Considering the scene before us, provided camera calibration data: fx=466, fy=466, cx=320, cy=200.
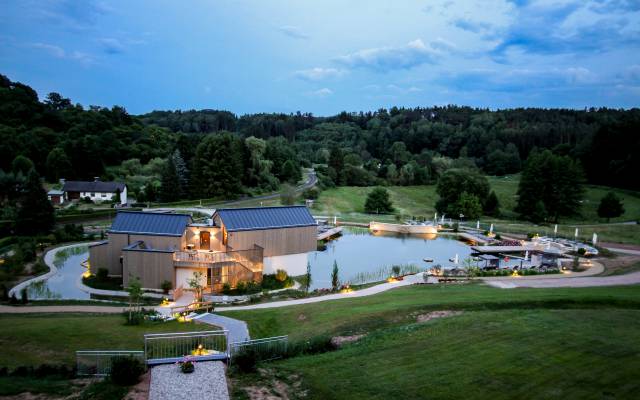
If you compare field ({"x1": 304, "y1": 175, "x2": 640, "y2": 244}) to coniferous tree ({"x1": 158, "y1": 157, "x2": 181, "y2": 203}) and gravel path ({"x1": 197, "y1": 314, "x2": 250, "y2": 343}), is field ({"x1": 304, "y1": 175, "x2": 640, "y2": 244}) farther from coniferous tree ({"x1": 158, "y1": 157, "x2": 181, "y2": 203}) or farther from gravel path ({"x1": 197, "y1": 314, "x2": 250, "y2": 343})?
gravel path ({"x1": 197, "y1": 314, "x2": 250, "y2": 343})

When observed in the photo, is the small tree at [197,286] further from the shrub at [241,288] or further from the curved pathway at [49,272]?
the curved pathway at [49,272]

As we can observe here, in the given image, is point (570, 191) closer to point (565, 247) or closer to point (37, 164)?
point (565, 247)

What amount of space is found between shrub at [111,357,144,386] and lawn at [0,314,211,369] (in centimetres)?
322

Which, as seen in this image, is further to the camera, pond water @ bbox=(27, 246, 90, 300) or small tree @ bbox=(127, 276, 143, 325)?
pond water @ bbox=(27, 246, 90, 300)

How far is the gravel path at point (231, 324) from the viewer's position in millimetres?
16266

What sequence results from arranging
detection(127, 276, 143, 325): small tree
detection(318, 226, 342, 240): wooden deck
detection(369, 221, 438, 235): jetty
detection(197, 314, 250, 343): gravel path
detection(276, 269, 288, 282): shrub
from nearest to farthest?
detection(197, 314, 250, 343): gravel path
detection(127, 276, 143, 325): small tree
detection(276, 269, 288, 282): shrub
detection(318, 226, 342, 240): wooden deck
detection(369, 221, 438, 235): jetty

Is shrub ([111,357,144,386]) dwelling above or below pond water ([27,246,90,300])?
above

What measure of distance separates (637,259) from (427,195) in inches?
1795

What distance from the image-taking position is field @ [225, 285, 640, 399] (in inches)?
413

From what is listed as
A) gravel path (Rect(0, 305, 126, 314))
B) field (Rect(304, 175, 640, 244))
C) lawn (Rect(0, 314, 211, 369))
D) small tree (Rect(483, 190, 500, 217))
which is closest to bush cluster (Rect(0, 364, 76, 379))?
lawn (Rect(0, 314, 211, 369))

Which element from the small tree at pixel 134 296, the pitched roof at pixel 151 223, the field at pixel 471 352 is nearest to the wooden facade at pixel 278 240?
the pitched roof at pixel 151 223

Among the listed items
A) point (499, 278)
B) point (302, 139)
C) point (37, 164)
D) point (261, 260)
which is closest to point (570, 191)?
point (499, 278)

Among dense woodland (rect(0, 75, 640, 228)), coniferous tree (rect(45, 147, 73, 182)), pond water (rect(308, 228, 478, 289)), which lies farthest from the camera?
coniferous tree (rect(45, 147, 73, 182))

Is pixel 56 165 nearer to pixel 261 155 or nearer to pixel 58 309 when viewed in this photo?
pixel 261 155
